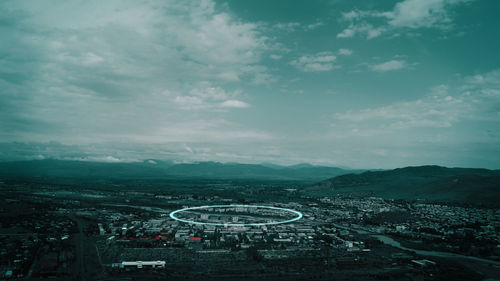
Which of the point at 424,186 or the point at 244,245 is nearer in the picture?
the point at 244,245

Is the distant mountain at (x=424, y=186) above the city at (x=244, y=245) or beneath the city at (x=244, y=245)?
above

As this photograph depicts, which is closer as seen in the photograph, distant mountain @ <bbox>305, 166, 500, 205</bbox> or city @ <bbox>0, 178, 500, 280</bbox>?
city @ <bbox>0, 178, 500, 280</bbox>

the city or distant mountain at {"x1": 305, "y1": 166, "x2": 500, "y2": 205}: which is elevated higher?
distant mountain at {"x1": 305, "y1": 166, "x2": 500, "y2": 205}

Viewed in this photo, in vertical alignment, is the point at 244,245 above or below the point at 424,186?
below

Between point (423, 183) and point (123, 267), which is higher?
point (423, 183)

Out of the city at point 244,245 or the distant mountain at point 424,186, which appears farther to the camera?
the distant mountain at point 424,186

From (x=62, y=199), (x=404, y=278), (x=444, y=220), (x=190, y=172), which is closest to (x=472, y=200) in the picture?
(x=444, y=220)

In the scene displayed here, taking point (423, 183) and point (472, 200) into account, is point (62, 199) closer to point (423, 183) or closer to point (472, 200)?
point (472, 200)

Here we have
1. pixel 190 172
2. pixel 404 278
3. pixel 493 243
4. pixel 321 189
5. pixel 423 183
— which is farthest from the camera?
pixel 190 172
